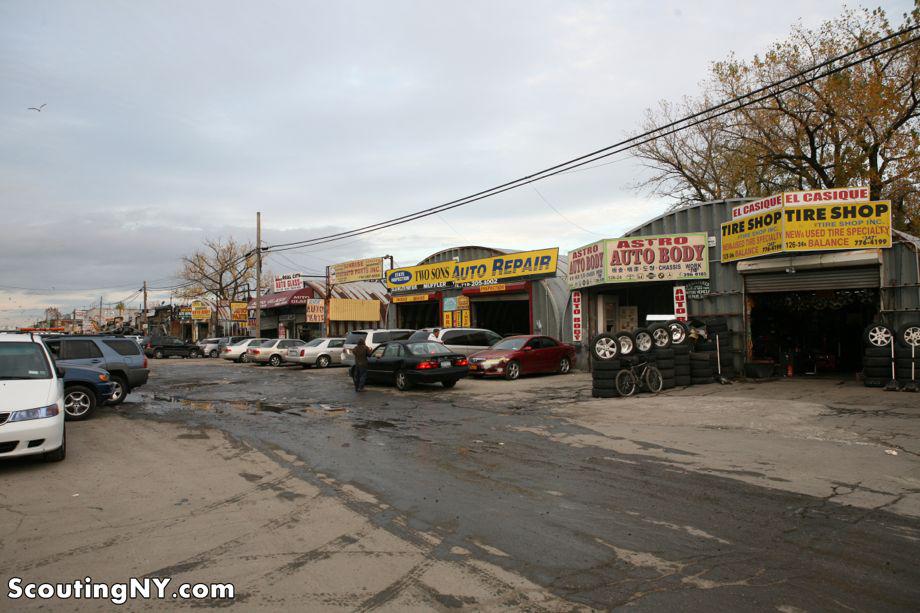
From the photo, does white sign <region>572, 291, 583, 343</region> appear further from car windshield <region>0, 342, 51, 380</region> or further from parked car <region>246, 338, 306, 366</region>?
car windshield <region>0, 342, 51, 380</region>

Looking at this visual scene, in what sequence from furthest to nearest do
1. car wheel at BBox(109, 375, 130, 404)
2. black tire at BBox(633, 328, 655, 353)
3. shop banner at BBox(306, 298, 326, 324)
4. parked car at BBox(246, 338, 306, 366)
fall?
1. shop banner at BBox(306, 298, 326, 324)
2. parked car at BBox(246, 338, 306, 366)
3. black tire at BBox(633, 328, 655, 353)
4. car wheel at BBox(109, 375, 130, 404)

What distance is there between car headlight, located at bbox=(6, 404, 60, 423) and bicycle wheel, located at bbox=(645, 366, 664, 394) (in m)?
12.8

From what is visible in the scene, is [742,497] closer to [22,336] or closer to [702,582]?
[702,582]

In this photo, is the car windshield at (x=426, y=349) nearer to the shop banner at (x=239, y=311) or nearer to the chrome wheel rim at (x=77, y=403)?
the chrome wheel rim at (x=77, y=403)

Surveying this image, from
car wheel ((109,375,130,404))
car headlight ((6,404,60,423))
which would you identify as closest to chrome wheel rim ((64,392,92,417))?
car wheel ((109,375,130,404))

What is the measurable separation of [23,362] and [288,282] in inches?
1629

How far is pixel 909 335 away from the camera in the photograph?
14.3 metres

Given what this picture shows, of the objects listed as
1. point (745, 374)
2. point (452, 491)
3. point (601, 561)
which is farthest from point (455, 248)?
point (601, 561)

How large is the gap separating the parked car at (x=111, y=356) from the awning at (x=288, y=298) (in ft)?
102

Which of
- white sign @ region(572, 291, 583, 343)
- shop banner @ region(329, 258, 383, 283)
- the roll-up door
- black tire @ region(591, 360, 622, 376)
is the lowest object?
black tire @ region(591, 360, 622, 376)

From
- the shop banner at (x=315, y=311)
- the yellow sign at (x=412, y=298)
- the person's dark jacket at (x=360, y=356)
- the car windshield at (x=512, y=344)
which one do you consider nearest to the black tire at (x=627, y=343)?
the car windshield at (x=512, y=344)

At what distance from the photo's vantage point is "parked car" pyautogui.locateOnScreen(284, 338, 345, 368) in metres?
29.0

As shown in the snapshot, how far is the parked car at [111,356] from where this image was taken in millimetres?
14258

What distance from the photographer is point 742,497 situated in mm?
6402
